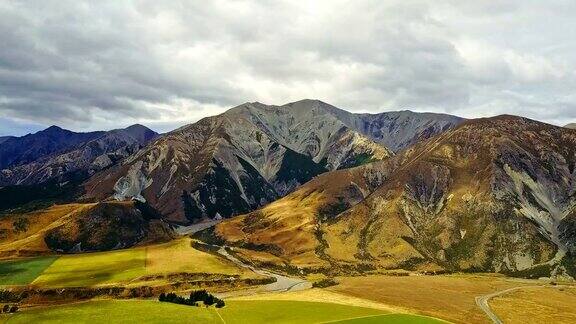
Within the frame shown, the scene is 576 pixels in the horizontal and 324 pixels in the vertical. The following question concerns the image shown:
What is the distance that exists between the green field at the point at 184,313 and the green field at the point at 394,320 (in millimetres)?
3458

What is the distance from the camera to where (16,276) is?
17925 cm

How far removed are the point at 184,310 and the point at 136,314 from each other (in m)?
12.4

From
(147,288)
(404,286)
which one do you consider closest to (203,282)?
(147,288)

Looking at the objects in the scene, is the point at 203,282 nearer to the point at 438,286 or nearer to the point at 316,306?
the point at 316,306

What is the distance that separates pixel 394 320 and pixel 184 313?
49897mm

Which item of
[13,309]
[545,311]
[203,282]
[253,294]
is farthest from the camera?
[203,282]

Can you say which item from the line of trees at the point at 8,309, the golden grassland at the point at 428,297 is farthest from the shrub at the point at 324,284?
the line of trees at the point at 8,309

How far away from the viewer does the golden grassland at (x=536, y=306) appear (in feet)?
475

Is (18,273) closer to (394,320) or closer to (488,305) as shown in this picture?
(394,320)

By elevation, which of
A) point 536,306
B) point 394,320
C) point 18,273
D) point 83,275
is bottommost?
point 536,306

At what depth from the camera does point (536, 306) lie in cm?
16375

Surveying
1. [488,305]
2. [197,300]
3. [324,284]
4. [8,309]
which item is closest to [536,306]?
[488,305]

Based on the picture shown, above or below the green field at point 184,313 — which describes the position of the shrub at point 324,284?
below

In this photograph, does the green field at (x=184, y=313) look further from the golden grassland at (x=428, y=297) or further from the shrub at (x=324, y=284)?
the shrub at (x=324, y=284)
